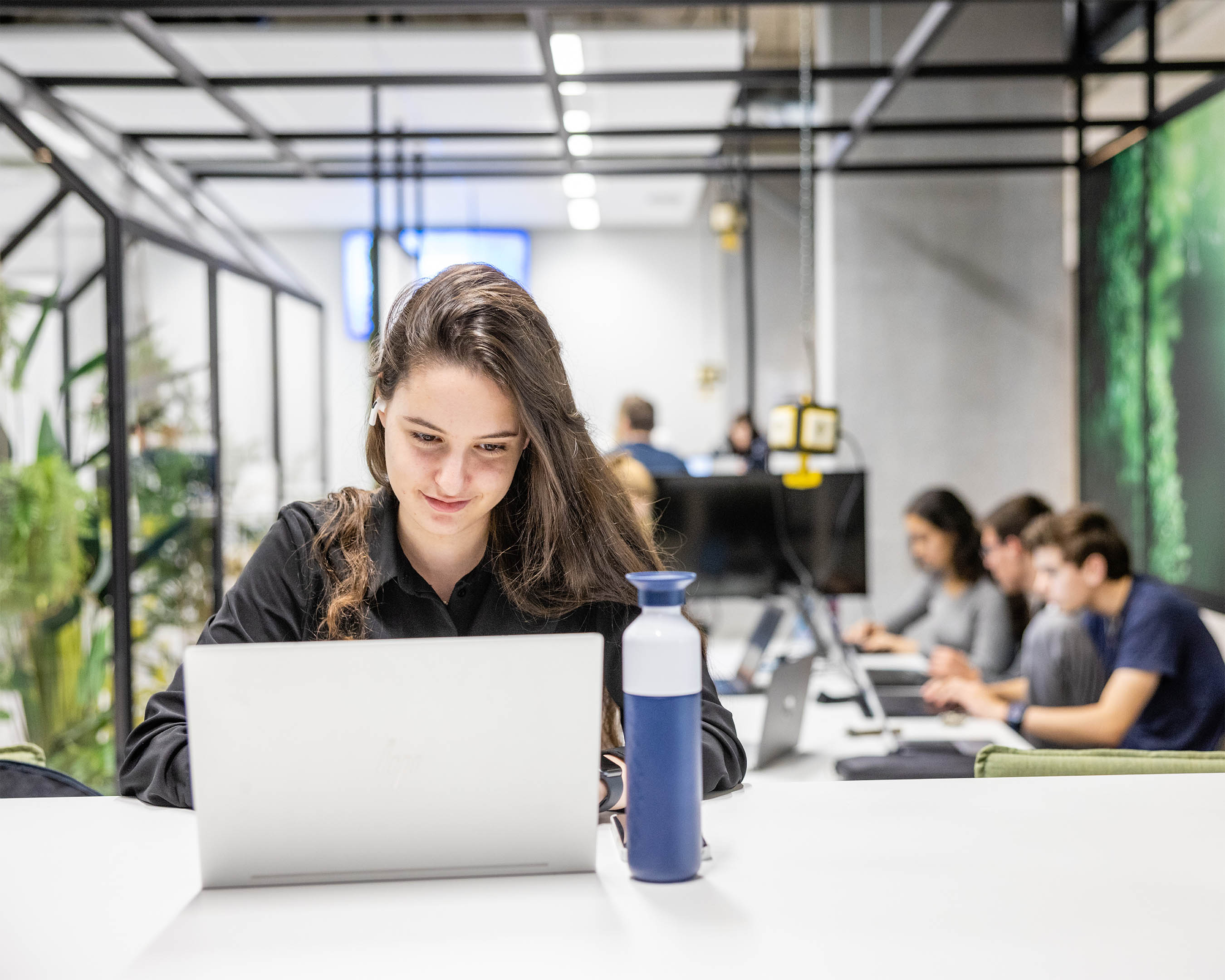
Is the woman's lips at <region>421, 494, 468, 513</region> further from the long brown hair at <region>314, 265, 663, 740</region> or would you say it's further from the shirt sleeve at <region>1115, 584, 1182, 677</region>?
the shirt sleeve at <region>1115, 584, 1182, 677</region>

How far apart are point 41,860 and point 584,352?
9.49 metres

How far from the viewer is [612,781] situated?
1121 mm

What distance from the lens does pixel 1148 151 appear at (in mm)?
4531

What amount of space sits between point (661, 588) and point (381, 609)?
0.69 metres

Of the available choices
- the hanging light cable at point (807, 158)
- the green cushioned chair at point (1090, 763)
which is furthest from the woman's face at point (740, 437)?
the green cushioned chair at point (1090, 763)

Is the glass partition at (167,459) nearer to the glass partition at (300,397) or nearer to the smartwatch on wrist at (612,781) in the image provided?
the glass partition at (300,397)

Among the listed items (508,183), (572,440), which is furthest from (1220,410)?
(508,183)

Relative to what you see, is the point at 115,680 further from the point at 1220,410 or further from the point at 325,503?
the point at 1220,410

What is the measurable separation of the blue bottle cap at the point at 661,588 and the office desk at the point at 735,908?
0.84ft

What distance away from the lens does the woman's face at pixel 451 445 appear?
1323 millimetres

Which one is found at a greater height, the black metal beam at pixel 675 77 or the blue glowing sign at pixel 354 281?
the blue glowing sign at pixel 354 281

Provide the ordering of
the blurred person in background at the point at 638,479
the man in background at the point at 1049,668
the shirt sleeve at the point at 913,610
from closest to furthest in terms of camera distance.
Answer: the man in background at the point at 1049,668
the blurred person in background at the point at 638,479
the shirt sleeve at the point at 913,610

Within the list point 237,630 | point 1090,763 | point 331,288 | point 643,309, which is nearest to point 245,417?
point 237,630

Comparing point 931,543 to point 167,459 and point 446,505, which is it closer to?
point 446,505
